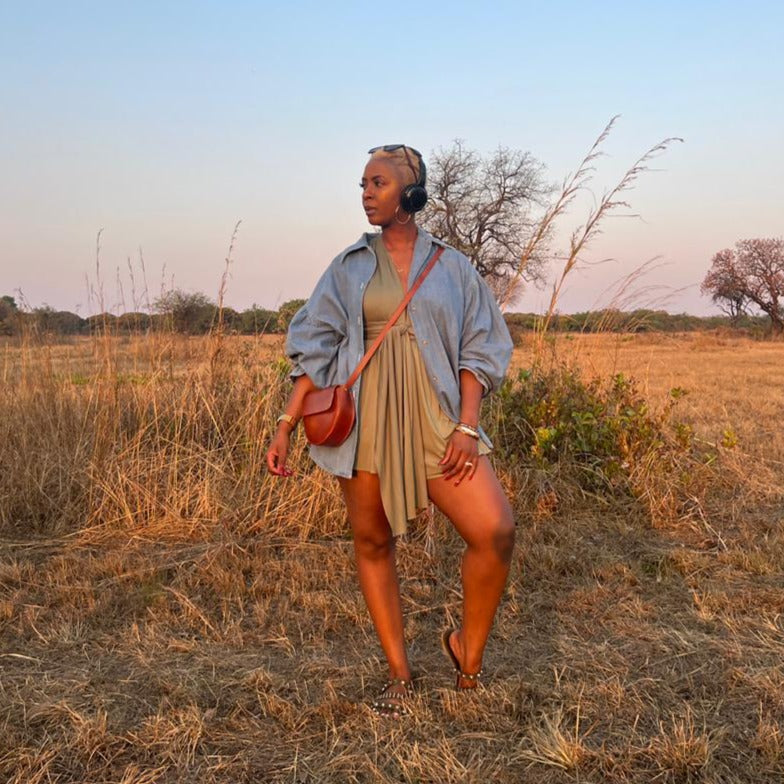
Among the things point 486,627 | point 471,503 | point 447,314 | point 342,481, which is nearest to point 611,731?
point 486,627

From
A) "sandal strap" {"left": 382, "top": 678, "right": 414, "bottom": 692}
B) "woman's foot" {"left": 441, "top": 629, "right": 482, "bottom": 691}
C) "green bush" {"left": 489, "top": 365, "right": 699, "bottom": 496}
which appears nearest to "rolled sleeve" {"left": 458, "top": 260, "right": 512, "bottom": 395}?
"woman's foot" {"left": 441, "top": 629, "right": 482, "bottom": 691}

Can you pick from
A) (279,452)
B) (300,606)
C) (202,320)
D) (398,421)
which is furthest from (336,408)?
(202,320)

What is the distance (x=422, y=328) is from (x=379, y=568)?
819 millimetres

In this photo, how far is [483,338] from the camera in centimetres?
234

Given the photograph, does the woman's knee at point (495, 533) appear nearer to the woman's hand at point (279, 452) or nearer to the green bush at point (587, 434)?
the woman's hand at point (279, 452)

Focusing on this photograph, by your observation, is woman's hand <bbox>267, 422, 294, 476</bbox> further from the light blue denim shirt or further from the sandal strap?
the sandal strap

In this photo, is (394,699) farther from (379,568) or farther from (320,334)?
(320,334)

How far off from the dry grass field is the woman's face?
161 centimetres

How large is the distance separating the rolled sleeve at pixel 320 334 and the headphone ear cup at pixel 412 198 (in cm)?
33

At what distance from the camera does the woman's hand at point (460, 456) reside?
2232mm

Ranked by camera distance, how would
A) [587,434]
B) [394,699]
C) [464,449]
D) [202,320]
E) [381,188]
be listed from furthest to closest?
1. [202,320]
2. [587,434]
3. [394,699]
4. [381,188]
5. [464,449]

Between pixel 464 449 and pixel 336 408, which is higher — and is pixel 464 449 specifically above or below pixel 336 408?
below

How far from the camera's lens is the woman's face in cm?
233

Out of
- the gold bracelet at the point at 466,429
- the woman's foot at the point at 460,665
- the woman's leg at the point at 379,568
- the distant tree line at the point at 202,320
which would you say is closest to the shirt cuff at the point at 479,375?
the gold bracelet at the point at 466,429
